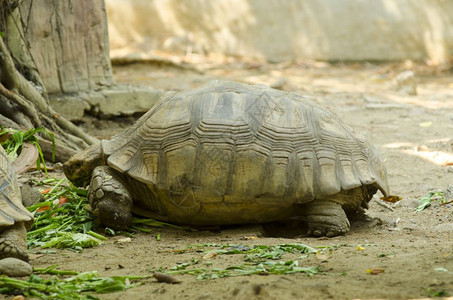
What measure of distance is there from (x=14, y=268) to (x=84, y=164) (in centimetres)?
161

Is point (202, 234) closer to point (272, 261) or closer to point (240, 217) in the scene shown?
point (240, 217)

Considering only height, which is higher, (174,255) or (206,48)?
(206,48)

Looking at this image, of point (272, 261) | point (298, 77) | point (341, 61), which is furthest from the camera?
point (341, 61)

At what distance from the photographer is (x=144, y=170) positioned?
4359 mm

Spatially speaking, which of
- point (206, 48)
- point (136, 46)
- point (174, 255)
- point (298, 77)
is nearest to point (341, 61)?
point (298, 77)

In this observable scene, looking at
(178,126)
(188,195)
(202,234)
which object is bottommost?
(202,234)

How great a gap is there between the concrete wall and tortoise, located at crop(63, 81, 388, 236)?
905 cm

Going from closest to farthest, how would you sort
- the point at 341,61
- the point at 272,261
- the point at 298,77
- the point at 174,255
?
the point at 272,261 < the point at 174,255 < the point at 298,77 < the point at 341,61

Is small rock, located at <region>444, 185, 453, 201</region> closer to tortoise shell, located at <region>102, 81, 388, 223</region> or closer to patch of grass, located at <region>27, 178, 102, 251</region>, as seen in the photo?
tortoise shell, located at <region>102, 81, 388, 223</region>

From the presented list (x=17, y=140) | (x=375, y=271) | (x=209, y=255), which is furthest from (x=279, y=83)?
(x=375, y=271)

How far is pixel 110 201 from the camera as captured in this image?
171 inches

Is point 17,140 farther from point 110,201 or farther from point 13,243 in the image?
point 13,243

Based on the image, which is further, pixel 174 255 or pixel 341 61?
pixel 341 61

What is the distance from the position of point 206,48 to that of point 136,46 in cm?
148
